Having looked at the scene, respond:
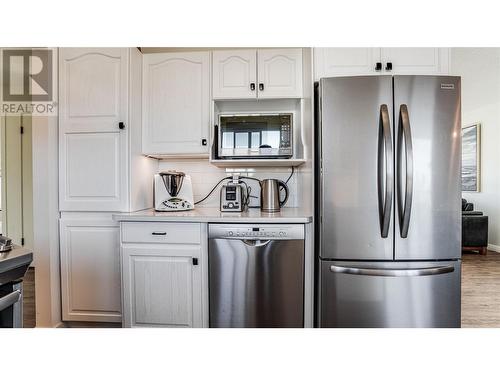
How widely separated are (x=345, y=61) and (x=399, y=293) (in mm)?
1501

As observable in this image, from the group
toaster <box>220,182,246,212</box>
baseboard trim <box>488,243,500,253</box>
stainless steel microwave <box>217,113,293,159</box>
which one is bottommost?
baseboard trim <box>488,243,500,253</box>

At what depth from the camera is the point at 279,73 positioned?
229 cm

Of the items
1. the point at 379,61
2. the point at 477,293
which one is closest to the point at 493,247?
the point at 477,293

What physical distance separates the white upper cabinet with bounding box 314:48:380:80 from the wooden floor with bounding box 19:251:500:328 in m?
2.13

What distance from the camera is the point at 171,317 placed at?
202 centimetres

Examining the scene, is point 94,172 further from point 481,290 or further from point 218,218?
point 481,290

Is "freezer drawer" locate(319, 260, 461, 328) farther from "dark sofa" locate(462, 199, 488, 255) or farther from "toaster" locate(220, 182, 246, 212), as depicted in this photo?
"dark sofa" locate(462, 199, 488, 255)

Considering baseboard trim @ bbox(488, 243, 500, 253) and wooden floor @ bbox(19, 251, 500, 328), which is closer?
wooden floor @ bbox(19, 251, 500, 328)

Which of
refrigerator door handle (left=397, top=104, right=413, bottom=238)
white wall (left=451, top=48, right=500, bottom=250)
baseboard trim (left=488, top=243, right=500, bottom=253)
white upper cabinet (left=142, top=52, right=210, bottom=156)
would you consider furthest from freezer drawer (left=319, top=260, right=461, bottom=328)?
baseboard trim (left=488, top=243, right=500, bottom=253)

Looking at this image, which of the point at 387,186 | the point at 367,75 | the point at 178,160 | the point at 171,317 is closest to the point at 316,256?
the point at 387,186

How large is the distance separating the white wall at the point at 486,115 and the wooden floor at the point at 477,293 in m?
1.01

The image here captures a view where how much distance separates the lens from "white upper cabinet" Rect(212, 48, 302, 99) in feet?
7.48

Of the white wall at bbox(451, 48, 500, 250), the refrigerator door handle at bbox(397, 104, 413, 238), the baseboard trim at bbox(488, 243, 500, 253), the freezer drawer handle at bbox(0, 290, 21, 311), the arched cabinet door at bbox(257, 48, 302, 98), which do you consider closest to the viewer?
the freezer drawer handle at bbox(0, 290, 21, 311)
